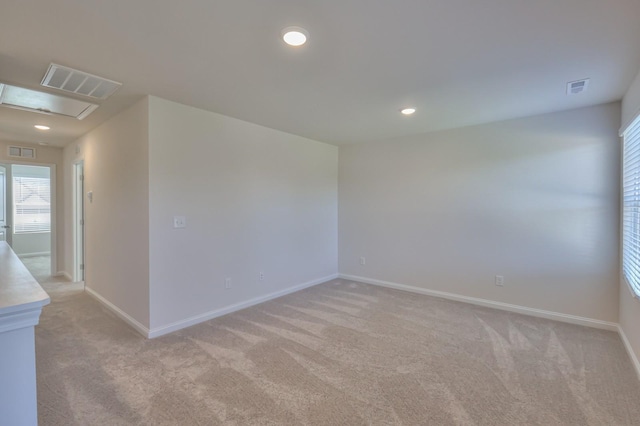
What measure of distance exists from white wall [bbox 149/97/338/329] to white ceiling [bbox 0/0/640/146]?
42cm

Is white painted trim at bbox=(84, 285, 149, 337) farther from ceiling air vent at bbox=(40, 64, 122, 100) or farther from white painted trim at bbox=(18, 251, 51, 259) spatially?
white painted trim at bbox=(18, 251, 51, 259)

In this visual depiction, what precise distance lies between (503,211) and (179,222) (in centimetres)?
384

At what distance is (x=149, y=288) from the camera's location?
114 inches

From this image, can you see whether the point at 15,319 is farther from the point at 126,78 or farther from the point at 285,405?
the point at 126,78

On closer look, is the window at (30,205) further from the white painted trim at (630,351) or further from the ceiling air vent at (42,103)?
the white painted trim at (630,351)

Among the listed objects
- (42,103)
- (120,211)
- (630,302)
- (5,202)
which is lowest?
(630,302)

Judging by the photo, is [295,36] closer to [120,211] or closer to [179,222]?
[179,222]

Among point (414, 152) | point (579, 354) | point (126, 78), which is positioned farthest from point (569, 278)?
point (126, 78)

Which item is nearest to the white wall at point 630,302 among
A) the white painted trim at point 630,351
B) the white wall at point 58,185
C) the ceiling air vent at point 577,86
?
the white painted trim at point 630,351

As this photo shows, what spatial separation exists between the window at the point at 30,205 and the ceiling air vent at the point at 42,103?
5399 millimetres

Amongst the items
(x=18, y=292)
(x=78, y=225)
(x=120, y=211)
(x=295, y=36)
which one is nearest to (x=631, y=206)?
(x=295, y=36)

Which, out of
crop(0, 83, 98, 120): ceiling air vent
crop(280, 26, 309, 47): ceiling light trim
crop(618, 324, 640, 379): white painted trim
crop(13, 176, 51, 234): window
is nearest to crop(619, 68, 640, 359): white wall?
crop(618, 324, 640, 379): white painted trim

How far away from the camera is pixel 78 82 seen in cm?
251

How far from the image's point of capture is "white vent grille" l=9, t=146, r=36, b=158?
4.87 metres
